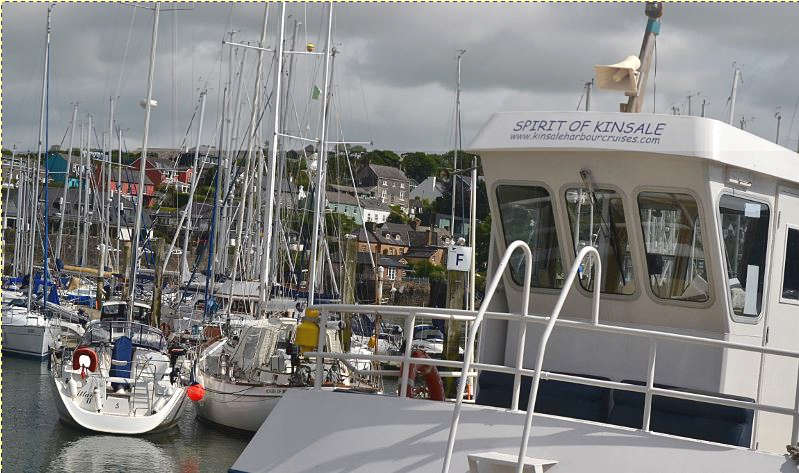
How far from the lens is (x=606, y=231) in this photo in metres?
10.4

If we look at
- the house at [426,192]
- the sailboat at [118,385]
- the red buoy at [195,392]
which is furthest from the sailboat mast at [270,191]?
the house at [426,192]

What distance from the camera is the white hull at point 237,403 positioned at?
104ft

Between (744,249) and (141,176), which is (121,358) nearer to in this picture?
(141,176)

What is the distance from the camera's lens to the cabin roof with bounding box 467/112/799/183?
9680 mm

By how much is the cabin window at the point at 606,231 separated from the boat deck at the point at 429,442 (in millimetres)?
2156

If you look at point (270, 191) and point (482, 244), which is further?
point (482, 244)

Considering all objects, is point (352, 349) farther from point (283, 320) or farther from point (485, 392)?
point (485, 392)

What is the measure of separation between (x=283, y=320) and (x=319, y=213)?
916 cm

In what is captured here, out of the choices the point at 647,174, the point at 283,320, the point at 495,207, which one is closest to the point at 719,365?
the point at 647,174

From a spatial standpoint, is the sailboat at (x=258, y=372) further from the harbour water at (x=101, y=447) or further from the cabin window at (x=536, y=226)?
the cabin window at (x=536, y=226)

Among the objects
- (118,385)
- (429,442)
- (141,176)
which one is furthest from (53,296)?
(429,442)

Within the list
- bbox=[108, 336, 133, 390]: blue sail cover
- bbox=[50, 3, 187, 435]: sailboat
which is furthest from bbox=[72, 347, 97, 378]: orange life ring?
bbox=[108, 336, 133, 390]: blue sail cover

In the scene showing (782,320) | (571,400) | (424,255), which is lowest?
(424,255)

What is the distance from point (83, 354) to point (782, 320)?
25290 millimetres
